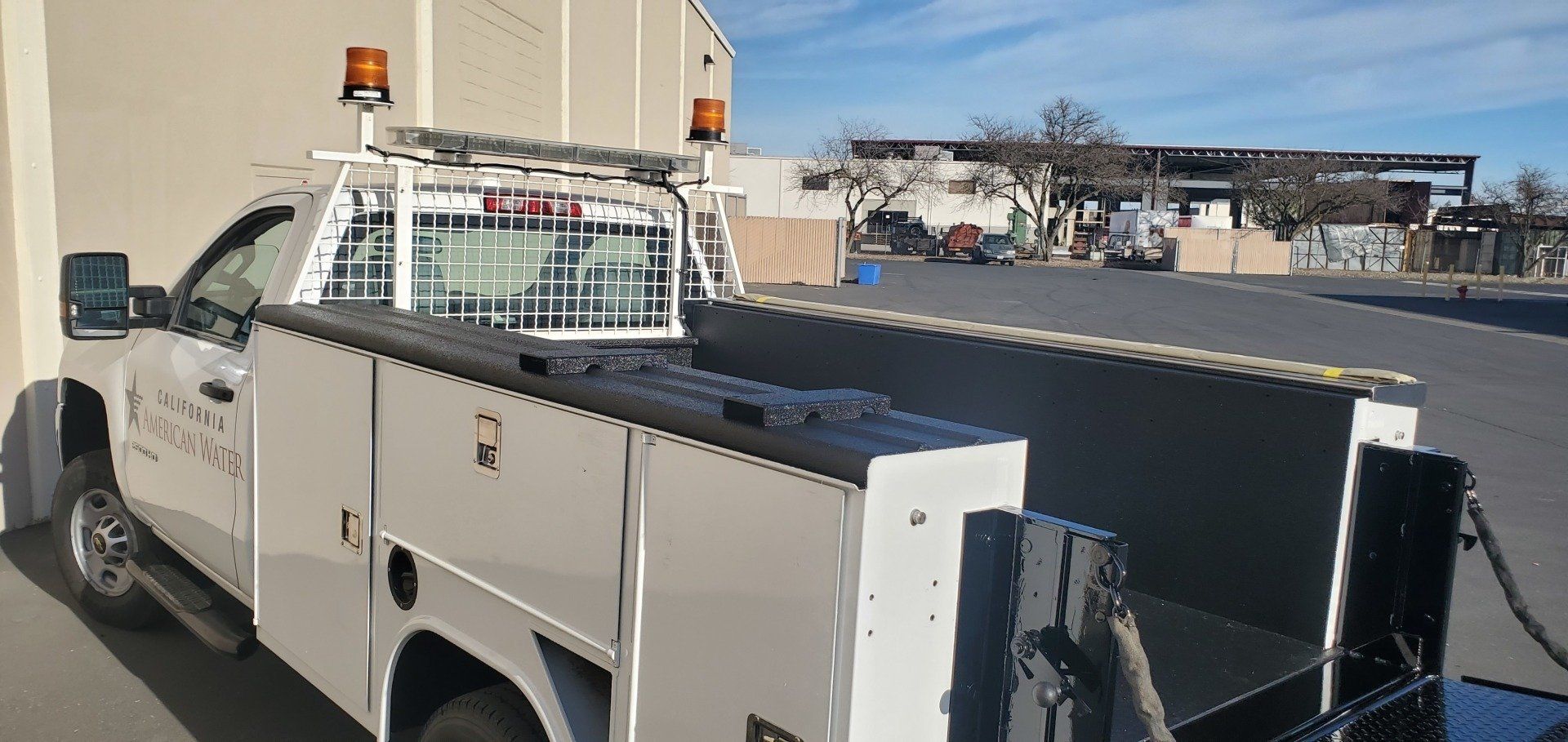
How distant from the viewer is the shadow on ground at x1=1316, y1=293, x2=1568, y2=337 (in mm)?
26125

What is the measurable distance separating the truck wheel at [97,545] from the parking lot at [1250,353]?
0.55ft

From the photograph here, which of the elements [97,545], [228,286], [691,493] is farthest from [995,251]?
[691,493]

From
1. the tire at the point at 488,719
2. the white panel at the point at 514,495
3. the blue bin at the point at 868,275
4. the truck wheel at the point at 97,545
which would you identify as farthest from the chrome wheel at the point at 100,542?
the blue bin at the point at 868,275

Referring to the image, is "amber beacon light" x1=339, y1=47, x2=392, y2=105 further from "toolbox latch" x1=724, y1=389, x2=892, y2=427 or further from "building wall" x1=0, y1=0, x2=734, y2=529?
"building wall" x1=0, y1=0, x2=734, y2=529

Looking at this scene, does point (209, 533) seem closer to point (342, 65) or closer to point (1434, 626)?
point (1434, 626)

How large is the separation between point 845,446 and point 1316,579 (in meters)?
1.68

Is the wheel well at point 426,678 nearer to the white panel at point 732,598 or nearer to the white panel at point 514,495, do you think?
the white panel at point 514,495

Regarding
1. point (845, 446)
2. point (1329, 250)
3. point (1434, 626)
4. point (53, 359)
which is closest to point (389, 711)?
point (845, 446)

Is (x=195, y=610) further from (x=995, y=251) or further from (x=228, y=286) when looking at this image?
(x=995, y=251)

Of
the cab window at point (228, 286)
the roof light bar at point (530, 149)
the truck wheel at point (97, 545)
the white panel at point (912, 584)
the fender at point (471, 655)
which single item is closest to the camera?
the white panel at point (912, 584)

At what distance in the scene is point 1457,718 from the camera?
2.54 meters

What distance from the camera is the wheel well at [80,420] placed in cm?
514

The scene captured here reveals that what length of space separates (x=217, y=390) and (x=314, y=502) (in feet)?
2.77

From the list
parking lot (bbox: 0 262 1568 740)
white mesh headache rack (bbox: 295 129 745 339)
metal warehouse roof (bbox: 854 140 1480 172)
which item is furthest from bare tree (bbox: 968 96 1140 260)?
white mesh headache rack (bbox: 295 129 745 339)
